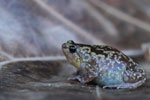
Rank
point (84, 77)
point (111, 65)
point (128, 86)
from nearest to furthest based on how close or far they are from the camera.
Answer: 1. point (128, 86)
2. point (84, 77)
3. point (111, 65)

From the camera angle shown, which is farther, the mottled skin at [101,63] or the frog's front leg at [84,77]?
the mottled skin at [101,63]

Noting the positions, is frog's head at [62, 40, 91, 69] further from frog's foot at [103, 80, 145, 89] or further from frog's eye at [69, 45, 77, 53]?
frog's foot at [103, 80, 145, 89]

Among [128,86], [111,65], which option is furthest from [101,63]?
[128,86]

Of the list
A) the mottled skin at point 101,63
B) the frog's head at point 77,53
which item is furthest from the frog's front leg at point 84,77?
the frog's head at point 77,53

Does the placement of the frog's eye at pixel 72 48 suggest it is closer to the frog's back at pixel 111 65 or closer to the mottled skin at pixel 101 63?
the mottled skin at pixel 101 63

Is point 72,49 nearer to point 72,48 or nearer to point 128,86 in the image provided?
point 72,48

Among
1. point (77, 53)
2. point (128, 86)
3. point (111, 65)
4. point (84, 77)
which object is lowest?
point (128, 86)

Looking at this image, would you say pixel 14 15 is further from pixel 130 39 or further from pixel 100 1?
pixel 130 39

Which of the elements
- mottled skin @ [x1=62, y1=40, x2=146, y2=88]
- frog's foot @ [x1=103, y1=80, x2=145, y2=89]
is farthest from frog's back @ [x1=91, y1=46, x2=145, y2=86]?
frog's foot @ [x1=103, y1=80, x2=145, y2=89]
